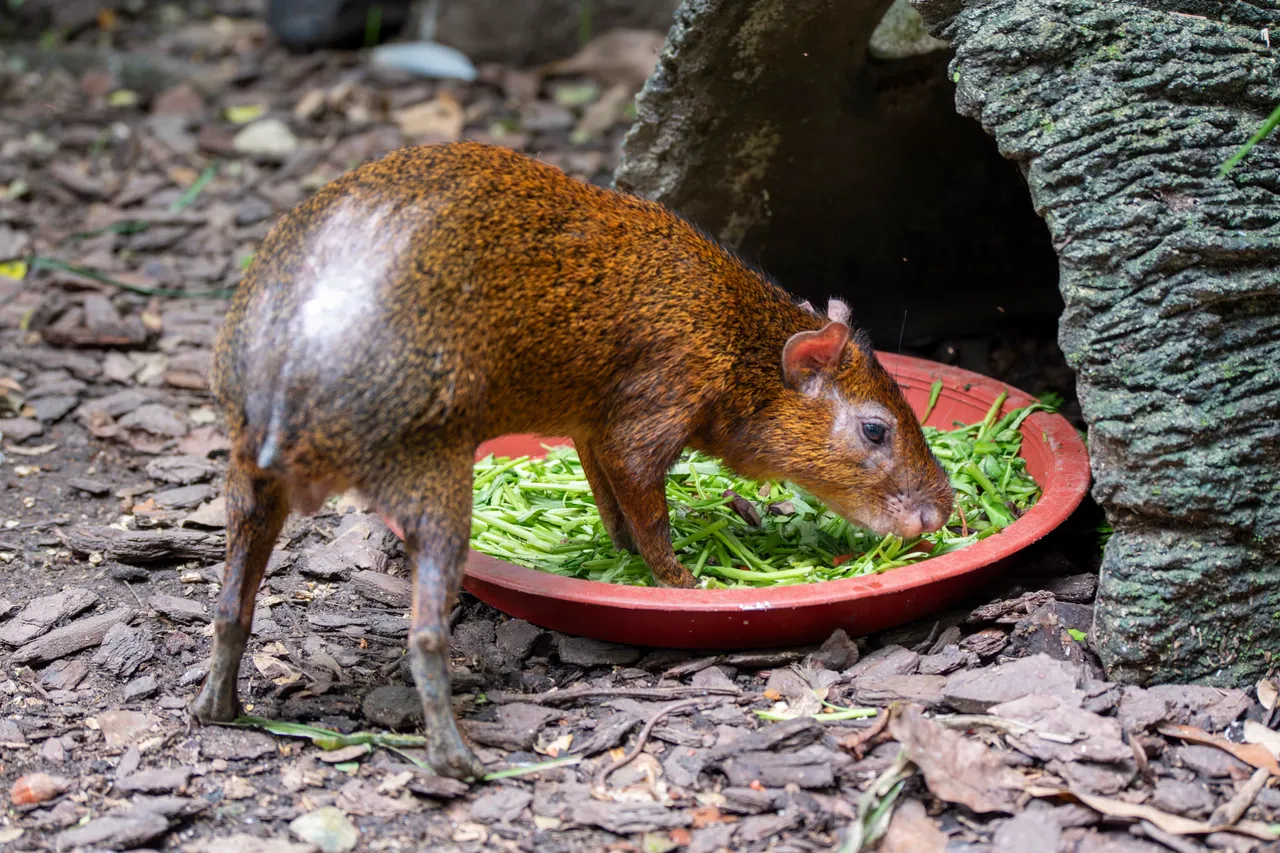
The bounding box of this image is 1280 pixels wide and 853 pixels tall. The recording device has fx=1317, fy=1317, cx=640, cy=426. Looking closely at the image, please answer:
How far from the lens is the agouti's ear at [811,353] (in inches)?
195

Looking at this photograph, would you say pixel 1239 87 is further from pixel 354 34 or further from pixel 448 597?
pixel 354 34

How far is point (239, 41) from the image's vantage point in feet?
40.5

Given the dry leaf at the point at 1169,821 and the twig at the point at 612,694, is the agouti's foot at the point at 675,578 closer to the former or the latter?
the twig at the point at 612,694

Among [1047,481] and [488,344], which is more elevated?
[488,344]

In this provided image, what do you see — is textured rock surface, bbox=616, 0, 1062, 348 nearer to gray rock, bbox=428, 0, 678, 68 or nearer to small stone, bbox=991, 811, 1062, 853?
small stone, bbox=991, 811, 1062, 853

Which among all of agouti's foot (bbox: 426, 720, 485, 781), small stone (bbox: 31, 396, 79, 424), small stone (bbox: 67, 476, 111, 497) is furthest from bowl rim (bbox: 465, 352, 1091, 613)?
small stone (bbox: 31, 396, 79, 424)

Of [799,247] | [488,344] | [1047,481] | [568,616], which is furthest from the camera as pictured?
[799,247]

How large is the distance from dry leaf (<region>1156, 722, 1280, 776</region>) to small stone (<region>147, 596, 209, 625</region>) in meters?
3.54

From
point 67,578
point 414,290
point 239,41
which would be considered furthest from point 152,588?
point 239,41

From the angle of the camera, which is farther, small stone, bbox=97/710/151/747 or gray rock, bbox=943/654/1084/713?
small stone, bbox=97/710/151/747

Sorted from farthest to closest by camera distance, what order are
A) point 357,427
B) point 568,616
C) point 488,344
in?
1. point 568,616
2. point 488,344
3. point 357,427

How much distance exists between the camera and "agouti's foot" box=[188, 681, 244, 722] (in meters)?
4.32

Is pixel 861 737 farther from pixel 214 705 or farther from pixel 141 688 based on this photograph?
pixel 141 688

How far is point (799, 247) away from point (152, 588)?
362 centimetres
